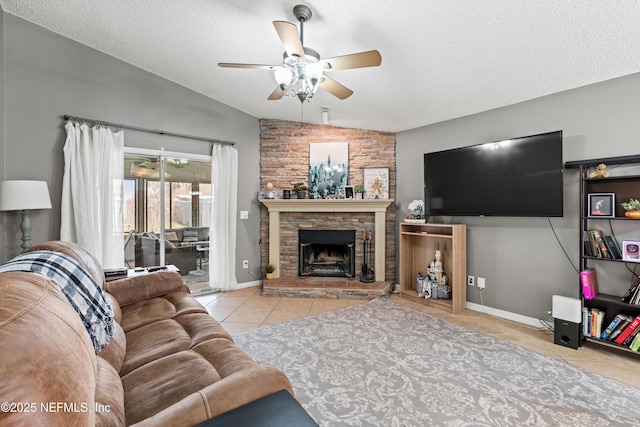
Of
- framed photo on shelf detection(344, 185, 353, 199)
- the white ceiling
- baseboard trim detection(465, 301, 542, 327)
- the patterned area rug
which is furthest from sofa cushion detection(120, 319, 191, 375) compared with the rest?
baseboard trim detection(465, 301, 542, 327)

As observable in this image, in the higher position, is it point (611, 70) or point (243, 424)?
point (611, 70)

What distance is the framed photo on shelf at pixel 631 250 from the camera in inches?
92.0

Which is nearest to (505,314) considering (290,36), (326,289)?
(326,289)

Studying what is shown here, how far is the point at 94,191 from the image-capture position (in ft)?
10.2

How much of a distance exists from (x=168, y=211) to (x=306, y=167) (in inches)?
84.1

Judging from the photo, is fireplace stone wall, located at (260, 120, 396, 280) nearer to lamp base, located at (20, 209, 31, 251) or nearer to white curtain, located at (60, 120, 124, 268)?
white curtain, located at (60, 120, 124, 268)

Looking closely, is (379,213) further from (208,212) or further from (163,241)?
(163,241)

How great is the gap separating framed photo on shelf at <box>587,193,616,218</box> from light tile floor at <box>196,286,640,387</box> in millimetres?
1214

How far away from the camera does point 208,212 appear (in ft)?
14.0

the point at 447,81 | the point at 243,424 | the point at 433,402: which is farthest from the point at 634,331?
the point at 243,424

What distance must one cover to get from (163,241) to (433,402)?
359 centimetres

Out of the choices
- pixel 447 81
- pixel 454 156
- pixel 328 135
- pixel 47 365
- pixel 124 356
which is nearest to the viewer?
pixel 47 365

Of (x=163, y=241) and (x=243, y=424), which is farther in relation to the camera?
(x=163, y=241)

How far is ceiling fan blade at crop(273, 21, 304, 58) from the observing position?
5.38ft
